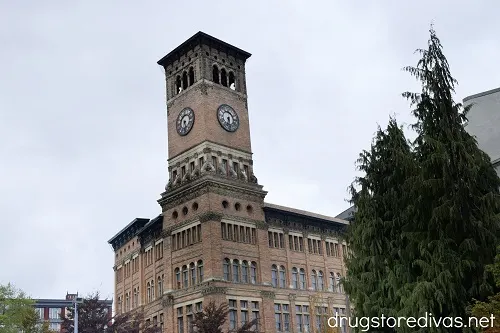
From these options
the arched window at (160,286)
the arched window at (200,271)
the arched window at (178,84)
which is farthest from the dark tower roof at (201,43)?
the arched window at (160,286)

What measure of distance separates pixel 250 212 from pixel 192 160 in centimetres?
692

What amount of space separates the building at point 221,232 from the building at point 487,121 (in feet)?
72.0

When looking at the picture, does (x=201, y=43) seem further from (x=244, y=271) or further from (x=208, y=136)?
(x=244, y=271)

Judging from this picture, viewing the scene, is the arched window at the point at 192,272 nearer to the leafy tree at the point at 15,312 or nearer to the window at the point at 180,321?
the window at the point at 180,321

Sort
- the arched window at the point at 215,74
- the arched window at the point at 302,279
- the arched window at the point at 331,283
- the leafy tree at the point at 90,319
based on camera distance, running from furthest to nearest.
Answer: the arched window at the point at 331,283, the arched window at the point at 302,279, the arched window at the point at 215,74, the leafy tree at the point at 90,319

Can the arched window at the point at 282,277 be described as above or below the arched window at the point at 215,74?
below

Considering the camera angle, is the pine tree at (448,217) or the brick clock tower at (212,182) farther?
the brick clock tower at (212,182)

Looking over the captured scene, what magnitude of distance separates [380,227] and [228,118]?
3002cm

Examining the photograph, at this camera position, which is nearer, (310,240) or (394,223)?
(394,223)

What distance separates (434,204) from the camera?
86.7 ft

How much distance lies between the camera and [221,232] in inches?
2090

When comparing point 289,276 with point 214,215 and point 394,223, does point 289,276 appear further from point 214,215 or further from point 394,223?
point 394,223

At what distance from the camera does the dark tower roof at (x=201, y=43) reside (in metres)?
58.8

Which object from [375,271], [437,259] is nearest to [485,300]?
[437,259]
